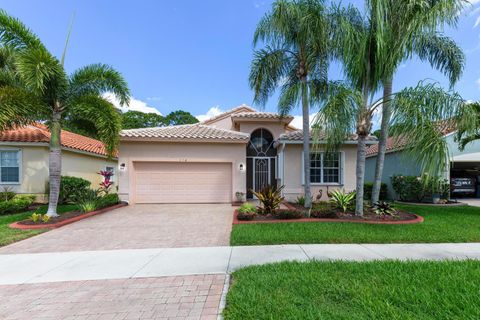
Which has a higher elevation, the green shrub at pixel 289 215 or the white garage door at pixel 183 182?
the white garage door at pixel 183 182

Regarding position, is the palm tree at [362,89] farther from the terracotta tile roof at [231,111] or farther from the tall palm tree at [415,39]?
the terracotta tile roof at [231,111]

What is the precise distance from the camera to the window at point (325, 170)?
12328 mm

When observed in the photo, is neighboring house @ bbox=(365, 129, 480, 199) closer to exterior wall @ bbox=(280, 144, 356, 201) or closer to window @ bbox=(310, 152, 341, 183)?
exterior wall @ bbox=(280, 144, 356, 201)

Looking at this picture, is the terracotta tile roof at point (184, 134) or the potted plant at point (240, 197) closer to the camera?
the terracotta tile roof at point (184, 134)

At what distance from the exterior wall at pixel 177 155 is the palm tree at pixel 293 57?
3793 mm

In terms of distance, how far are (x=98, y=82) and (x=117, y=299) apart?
809 cm

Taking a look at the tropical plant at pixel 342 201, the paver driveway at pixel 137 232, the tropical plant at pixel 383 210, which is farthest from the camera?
the tropical plant at pixel 342 201

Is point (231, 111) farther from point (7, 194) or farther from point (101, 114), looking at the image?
point (7, 194)

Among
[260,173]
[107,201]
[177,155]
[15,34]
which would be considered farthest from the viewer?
[260,173]

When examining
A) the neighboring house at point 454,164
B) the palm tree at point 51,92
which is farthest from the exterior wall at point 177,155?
the neighboring house at point 454,164

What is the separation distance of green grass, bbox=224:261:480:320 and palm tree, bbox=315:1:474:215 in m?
3.68

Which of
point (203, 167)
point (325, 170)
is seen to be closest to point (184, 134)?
point (203, 167)

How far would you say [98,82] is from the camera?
28.6 ft

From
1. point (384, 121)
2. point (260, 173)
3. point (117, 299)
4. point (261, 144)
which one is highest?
point (384, 121)
